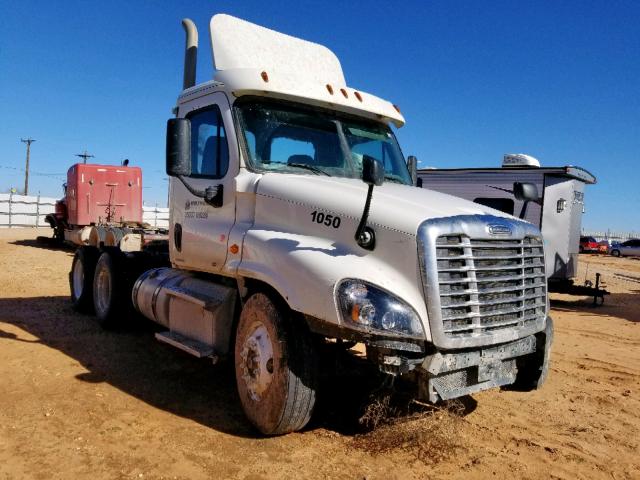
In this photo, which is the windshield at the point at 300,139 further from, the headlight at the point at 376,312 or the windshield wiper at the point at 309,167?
the headlight at the point at 376,312

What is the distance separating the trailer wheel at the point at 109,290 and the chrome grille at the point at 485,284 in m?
5.42

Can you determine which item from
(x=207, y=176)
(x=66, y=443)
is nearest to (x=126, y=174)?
(x=207, y=176)

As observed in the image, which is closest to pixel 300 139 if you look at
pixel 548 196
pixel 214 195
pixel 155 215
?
pixel 214 195

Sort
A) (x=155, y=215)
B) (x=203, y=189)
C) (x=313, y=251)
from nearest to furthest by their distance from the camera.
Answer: (x=313, y=251) < (x=203, y=189) < (x=155, y=215)

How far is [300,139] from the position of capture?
4961 mm

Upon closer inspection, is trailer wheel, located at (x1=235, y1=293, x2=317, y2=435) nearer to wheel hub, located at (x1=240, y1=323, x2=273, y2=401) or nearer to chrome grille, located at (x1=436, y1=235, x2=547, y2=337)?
wheel hub, located at (x1=240, y1=323, x2=273, y2=401)

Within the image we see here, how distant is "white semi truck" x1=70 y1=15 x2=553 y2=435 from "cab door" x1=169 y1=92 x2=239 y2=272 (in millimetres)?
21

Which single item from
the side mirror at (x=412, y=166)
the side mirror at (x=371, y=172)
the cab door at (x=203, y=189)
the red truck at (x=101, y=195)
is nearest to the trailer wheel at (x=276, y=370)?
the cab door at (x=203, y=189)

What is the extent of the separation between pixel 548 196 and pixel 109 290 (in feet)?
32.4

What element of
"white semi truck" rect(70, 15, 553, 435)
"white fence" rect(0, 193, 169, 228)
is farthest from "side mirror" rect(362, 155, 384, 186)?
"white fence" rect(0, 193, 169, 228)

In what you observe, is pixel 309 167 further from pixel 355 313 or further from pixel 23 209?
pixel 23 209

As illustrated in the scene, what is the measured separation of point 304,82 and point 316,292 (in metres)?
2.30

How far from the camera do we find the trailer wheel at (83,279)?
8.58 metres

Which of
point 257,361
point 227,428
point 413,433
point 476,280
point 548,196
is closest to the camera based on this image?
point 476,280
